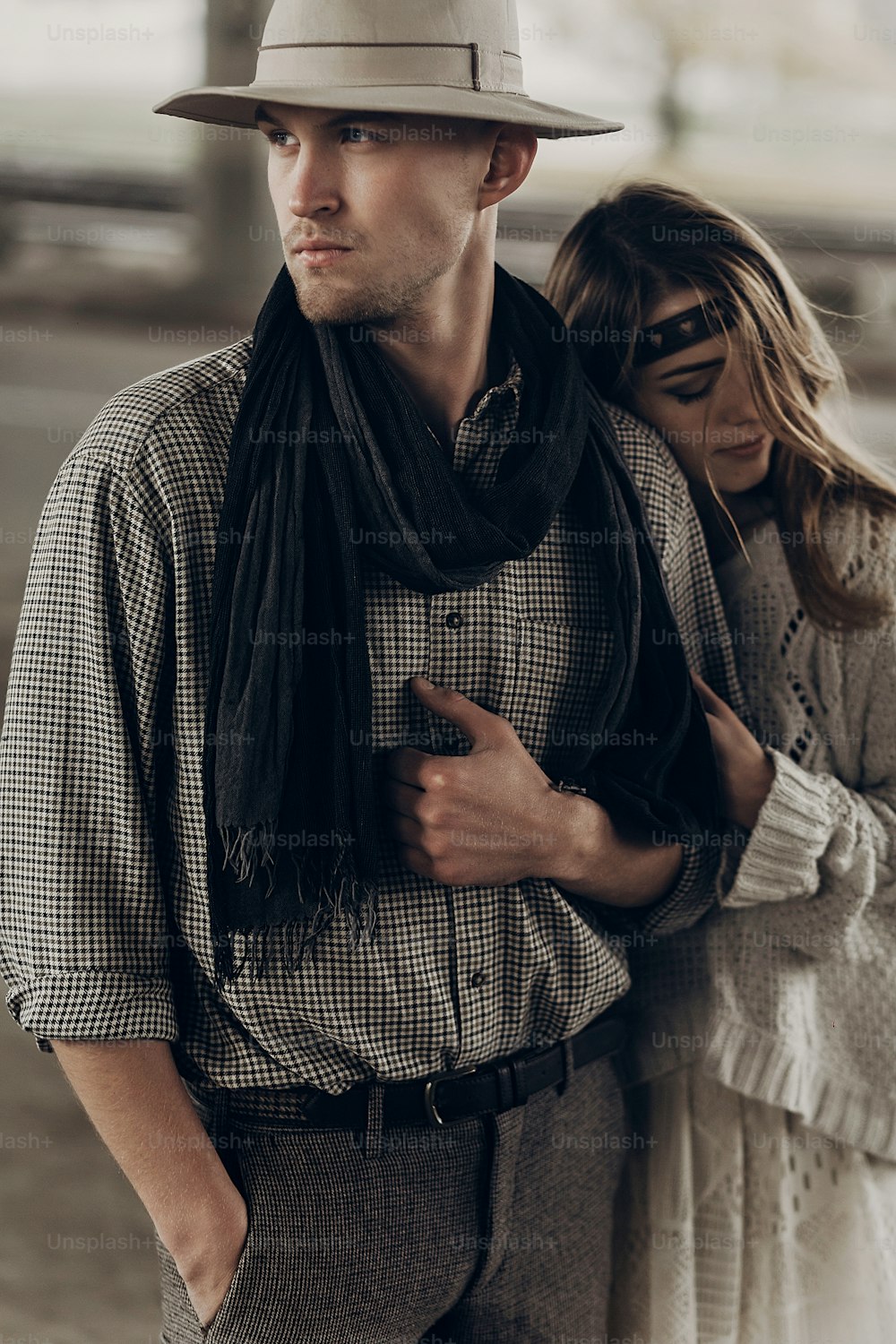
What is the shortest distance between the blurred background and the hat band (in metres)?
3.40

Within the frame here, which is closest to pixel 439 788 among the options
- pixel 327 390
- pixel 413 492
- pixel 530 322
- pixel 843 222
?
pixel 413 492

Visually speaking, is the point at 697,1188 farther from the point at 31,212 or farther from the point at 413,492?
the point at 31,212

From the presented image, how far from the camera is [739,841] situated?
55.9 inches

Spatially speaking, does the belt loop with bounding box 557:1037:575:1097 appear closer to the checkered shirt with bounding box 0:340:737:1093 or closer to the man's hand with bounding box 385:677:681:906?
the checkered shirt with bounding box 0:340:737:1093

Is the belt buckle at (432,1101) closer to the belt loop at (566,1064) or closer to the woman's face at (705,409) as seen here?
the belt loop at (566,1064)

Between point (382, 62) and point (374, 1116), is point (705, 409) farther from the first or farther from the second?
point (374, 1116)

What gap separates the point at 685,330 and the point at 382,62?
1.69ft

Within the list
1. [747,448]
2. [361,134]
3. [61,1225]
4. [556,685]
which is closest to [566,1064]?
[556,685]

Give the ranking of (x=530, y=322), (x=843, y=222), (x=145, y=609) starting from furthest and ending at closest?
(x=843, y=222) < (x=530, y=322) < (x=145, y=609)

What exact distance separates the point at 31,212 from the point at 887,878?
30.6 feet

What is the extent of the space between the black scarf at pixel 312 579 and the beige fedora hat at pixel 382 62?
0.59 ft

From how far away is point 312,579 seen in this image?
1.14 meters

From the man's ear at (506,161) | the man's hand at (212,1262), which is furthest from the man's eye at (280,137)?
the man's hand at (212,1262)

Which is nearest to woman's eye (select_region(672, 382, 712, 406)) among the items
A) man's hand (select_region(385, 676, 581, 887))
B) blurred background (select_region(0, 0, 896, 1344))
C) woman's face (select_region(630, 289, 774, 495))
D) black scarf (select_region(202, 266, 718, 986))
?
woman's face (select_region(630, 289, 774, 495))
